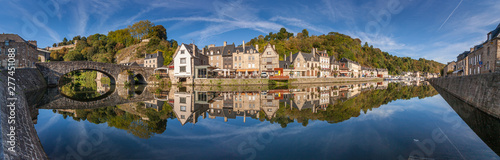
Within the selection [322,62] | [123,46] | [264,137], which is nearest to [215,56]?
[322,62]

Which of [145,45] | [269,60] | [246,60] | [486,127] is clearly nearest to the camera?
[486,127]

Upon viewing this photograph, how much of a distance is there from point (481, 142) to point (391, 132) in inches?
91.3

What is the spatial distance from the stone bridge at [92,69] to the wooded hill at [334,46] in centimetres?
3363

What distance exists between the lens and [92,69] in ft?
103

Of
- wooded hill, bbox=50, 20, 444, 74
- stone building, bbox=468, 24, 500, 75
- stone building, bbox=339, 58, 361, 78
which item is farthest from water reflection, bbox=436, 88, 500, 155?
stone building, bbox=339, 58, 361, 78

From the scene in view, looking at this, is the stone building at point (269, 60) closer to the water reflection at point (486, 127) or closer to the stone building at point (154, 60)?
the stone building at point (154, 60)

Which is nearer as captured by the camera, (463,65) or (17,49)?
(17,49)

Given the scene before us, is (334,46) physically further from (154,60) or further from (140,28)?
(140,28)

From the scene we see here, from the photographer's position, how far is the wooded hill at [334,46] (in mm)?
74637

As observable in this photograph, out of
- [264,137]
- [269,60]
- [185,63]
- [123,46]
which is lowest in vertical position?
[264,137]

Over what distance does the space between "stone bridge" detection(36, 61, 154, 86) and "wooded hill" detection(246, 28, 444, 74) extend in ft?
110

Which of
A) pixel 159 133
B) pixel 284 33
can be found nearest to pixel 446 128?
pixel 159 133

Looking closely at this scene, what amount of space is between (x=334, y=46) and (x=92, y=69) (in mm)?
81176

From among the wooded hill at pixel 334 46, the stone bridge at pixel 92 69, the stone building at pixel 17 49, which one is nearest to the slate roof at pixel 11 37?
the stone building at pixel 17 49
